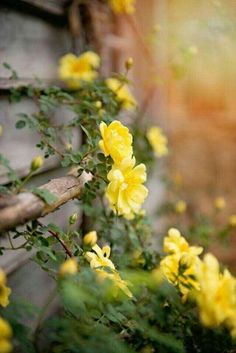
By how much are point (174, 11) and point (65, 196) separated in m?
2.45

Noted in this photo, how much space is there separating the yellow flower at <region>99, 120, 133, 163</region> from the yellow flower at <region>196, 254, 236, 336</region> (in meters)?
0.28

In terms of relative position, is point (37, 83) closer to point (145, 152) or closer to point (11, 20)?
point (11, 20)

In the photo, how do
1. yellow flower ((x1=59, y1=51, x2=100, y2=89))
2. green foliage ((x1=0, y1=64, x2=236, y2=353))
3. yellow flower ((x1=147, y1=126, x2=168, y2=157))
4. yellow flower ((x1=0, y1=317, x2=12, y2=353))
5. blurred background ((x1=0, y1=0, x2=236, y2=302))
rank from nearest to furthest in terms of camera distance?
yellow flower ((x1=0, y1=317, x2=12, y2=353)), green foliage ((x1=0, y1=64, x2=236, y2=353)), blurred background ((x1=0, y1=0, x2=236, y2=302)), yellow flower ((x1=59, y1=51, x2=100, y2=89)), yellow flower ((x1=147, y1=126, x2=168, y2=157))

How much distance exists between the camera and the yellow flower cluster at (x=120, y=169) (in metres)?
1.01

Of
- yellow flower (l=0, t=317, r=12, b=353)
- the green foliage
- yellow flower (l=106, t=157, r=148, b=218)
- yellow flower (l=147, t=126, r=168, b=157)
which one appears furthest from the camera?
yellow flower (l=147, t=126, r=168, b=157)

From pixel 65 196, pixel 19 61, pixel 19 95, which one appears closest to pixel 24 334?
pixel 65 196

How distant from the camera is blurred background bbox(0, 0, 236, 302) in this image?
1.55m

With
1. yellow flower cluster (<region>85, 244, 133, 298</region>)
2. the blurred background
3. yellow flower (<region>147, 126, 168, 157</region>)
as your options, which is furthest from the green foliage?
yellow flower (<region>147, 126, 168, 157</region>)

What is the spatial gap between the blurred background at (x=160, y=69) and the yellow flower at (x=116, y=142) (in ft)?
1.44

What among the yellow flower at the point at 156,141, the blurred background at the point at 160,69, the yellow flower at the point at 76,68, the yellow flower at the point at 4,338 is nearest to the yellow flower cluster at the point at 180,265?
the yellow flower at the point at 4,338

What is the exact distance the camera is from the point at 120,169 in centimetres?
103

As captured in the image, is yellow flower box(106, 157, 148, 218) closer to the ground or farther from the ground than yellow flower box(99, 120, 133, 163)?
closer to the ground

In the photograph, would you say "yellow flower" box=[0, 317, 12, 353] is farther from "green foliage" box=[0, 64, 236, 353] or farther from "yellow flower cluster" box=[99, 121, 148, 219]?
"yellow flower cluster" box=[99, 121, 148, 219]

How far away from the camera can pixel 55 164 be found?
1.80 m
